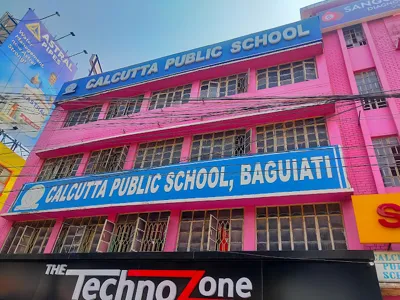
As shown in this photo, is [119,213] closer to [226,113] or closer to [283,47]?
[226,113]

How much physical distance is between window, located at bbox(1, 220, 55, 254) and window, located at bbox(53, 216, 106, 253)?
0.75m

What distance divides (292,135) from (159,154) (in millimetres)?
4721

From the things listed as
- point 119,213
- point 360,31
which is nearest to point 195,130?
point 119,213

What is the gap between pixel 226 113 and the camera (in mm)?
10180

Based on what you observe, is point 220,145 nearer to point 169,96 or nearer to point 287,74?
point 287,74

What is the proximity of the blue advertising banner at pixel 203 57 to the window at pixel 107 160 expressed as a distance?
325 centimetres

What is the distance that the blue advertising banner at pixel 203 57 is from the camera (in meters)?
10.6

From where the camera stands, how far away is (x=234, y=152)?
9508 millimetres

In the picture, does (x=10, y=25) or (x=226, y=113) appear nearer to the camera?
(x=226, y=113)

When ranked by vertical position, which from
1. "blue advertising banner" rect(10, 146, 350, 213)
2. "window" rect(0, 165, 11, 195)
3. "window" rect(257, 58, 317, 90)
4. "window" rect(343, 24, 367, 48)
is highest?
"window" rect(343, 24, 367, 48)

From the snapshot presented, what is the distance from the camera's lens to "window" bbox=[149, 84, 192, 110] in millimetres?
11977

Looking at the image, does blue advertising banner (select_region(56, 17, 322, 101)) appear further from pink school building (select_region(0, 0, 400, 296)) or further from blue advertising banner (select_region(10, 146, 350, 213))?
blue advertising banner (select_region(10, 146, 350, 213))

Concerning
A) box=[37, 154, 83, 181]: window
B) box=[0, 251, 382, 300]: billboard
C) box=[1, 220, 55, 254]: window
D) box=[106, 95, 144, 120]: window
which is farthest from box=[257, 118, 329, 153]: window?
box=[1, 220, 55, 254]: window

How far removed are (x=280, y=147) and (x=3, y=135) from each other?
1440 cm
